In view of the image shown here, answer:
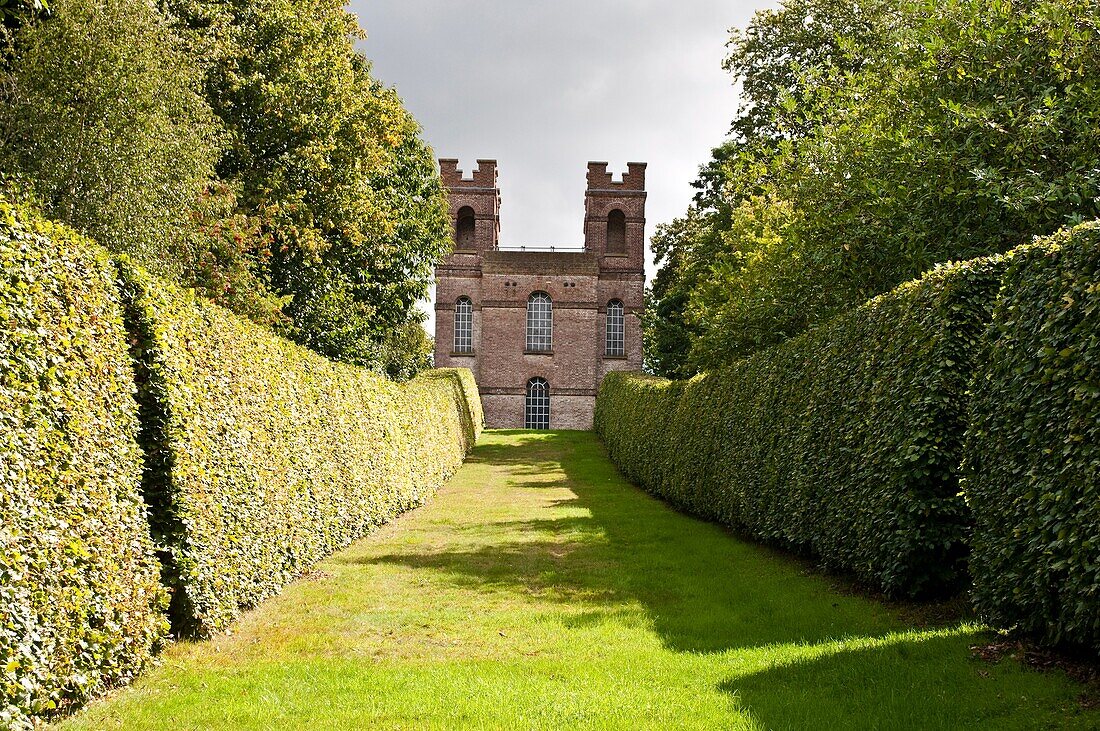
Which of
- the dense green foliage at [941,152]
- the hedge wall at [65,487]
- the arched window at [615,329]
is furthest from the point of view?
the arched window at [615,329]

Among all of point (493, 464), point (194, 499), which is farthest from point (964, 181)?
point (493, 464)

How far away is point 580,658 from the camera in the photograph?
21.0 ft

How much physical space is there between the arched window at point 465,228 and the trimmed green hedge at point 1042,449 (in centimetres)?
4438

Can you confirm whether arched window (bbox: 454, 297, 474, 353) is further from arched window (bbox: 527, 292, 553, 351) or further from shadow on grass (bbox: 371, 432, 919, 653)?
shadow on grass (bbox: 371, 432, 919, 653)

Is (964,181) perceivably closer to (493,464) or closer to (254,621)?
(254,621)

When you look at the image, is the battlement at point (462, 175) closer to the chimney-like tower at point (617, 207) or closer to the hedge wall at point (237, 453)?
the chimney-like tower at point (617, 207)

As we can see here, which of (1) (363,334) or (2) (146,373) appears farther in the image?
(1) (363,334)

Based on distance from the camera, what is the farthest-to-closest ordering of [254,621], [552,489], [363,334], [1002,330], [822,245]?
[363,334] → [552,489] → [822,245] → [254,621] → [1002,330]

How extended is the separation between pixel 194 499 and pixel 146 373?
110cm

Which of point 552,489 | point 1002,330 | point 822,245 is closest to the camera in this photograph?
point 1002,330

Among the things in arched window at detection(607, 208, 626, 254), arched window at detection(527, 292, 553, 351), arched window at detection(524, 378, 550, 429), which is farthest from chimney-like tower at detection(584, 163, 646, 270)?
arched window at detection(524, 378, 550, 429)

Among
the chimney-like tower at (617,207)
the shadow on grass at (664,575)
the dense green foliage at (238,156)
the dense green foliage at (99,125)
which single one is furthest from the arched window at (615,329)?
the dense green foliage at (99,125)

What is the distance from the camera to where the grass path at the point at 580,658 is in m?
5.02

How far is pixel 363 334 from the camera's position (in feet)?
75.6
